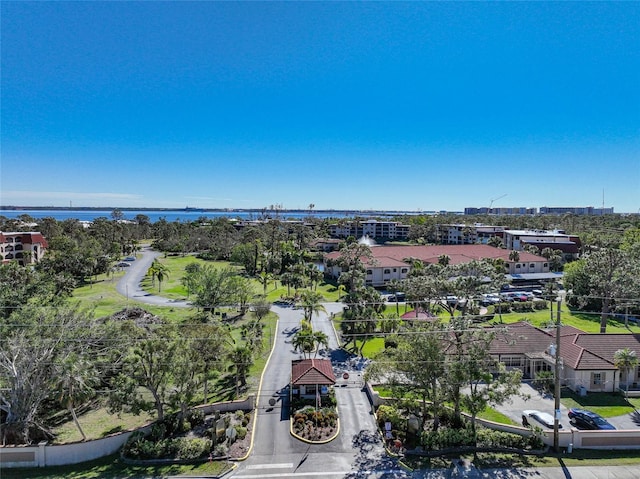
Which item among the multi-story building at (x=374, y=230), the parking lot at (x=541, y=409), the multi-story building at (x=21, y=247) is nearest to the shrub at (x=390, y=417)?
the parking lot at (x=541, y=409)

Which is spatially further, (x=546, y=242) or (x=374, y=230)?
(x=374, y=230)

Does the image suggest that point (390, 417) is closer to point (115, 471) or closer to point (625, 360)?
point (115, 471)

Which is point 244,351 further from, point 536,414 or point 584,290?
point 584,290

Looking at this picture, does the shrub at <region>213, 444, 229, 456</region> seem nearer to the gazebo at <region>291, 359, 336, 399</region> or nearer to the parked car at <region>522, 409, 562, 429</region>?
the gazebo at <region>291, 359, 336, 399</region>

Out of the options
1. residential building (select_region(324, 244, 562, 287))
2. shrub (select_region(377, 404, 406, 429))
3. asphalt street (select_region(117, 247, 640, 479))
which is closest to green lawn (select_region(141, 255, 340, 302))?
residential building (select_region(324, 244, 562, 287))

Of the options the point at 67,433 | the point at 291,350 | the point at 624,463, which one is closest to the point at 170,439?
the point at 67,433

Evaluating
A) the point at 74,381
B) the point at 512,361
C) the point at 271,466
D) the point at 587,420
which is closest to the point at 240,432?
the point at 271,466

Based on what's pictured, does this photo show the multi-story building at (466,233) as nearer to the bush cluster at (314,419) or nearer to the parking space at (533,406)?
the parking space at (533,406)

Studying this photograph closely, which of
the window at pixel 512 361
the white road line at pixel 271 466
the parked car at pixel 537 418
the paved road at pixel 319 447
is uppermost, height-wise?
the window at pixel 512 361
